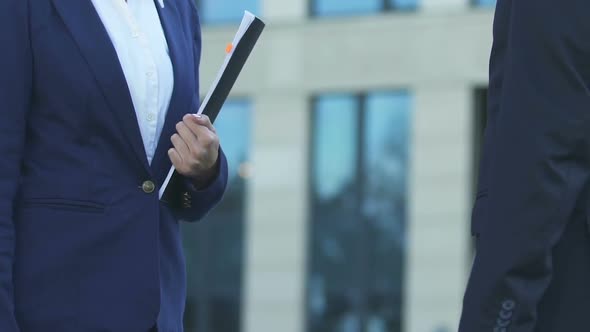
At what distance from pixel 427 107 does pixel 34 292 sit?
71.6 feet

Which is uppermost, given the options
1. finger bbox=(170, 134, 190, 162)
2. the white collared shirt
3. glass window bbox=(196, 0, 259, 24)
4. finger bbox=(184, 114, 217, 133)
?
the white collared shirt

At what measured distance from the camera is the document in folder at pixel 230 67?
11.5 ft

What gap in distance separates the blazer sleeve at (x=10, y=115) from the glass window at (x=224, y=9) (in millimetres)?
23097

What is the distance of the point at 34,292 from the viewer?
3.33 metres

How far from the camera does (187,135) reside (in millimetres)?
3461

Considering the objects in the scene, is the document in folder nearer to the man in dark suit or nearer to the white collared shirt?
the white collared shirt

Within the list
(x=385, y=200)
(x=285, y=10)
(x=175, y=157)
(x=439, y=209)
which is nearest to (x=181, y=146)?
(x=175, y=157)

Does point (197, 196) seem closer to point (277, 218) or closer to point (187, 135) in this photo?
point (187, 135)

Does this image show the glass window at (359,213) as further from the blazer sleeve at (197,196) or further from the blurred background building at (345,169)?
the blazer sleeve at (197,196)

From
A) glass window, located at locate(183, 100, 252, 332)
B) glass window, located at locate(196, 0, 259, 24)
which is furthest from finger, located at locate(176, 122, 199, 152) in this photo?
glass window, located at locate(196, 0, 259, 24)

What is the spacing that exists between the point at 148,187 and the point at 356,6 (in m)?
22.2

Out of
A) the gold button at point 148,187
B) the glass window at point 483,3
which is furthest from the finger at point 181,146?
the glass window at point 483,3

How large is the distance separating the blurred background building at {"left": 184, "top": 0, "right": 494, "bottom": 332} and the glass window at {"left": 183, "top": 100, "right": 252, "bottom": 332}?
25mm

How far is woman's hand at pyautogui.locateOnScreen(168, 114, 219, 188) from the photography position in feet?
11.3
